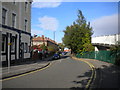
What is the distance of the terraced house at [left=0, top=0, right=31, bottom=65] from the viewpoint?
20.9 meters

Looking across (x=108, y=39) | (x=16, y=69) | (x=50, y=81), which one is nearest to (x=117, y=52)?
(x=16, y=69)

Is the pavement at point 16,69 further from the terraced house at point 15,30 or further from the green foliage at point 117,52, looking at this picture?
the green foliage at point 117,52

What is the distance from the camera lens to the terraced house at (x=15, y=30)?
20938mm

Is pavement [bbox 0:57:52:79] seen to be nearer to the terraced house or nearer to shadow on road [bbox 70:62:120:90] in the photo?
the terraced house

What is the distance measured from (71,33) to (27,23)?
25669 mm

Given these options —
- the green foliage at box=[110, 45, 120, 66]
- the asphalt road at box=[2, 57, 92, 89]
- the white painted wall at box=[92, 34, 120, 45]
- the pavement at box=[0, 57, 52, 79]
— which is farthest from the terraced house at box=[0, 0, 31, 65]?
the white painted wall at box=[92, 34, 120, 45]

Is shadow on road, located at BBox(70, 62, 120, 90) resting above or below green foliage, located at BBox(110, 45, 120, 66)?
below

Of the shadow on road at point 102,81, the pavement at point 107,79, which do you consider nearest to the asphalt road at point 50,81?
the shadow on road at point 102,81

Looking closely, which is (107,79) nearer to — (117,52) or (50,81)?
(50,81)

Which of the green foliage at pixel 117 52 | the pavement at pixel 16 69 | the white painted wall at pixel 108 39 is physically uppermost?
the white painted wall at pixel 108 39

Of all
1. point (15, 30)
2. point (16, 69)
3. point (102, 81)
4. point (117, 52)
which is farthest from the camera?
point (15, 30)

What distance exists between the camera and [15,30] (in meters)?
23.9

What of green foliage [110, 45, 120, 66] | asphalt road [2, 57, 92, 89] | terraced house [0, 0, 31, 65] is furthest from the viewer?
terraced house [0, 0, 31, 65]

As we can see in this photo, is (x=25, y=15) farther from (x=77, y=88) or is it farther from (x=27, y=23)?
(x=77, y=88)
